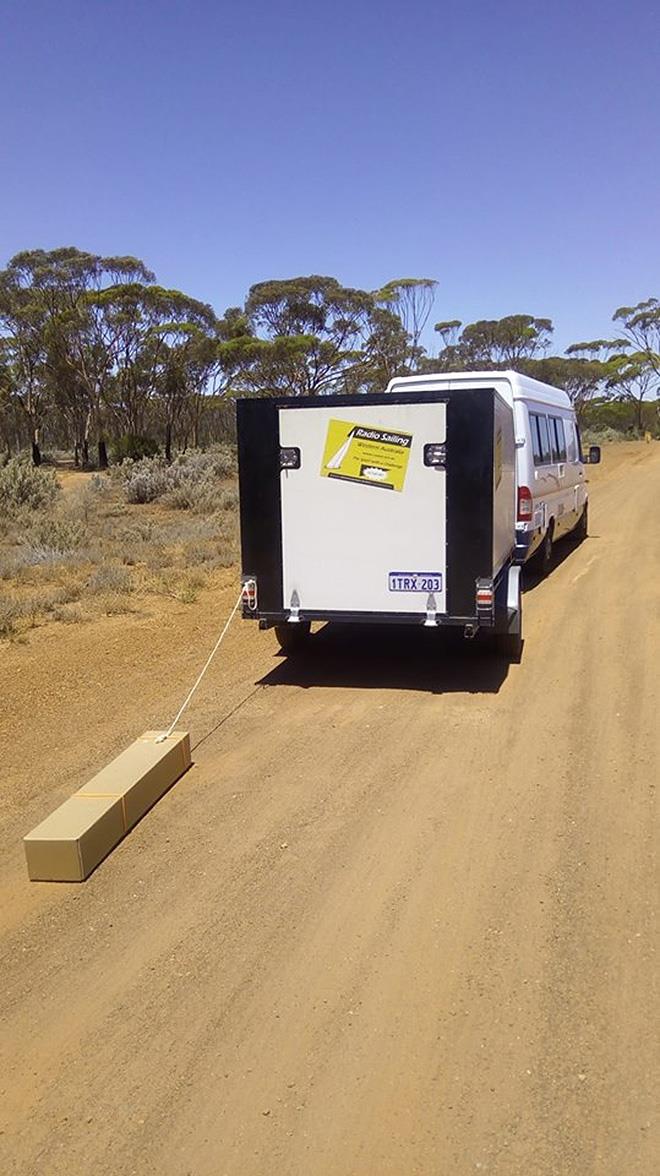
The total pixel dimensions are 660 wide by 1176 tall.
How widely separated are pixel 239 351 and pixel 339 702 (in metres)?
42.7

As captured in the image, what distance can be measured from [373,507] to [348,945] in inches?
161

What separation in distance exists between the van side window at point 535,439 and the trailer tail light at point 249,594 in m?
4.86

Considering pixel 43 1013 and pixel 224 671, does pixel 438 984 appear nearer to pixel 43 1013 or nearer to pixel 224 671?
pixel 43 1013

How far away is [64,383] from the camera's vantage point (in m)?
50.4

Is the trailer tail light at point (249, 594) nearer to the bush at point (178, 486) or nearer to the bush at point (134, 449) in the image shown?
the bush at point (178, 486)

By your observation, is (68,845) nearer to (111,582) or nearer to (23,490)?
(111,582)

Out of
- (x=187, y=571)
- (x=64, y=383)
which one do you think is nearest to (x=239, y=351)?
(x=64, y=383)

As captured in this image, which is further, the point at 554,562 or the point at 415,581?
the point at 554,562

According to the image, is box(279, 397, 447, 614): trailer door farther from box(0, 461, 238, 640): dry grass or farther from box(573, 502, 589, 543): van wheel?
box(573, 502, 589, 543): van wheel

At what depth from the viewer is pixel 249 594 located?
7453 millimetres

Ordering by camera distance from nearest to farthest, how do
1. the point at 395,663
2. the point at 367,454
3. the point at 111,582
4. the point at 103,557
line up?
the point at 367,454, the point at 395,663, the point at 111,582, the point at 103,557

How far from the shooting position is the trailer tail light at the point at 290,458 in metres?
7.18

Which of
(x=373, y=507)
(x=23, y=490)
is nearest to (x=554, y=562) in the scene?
(x=373, y=507)

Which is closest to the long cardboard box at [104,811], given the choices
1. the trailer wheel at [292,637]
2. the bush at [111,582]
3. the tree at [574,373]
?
the trailer wheel at [292,637]
